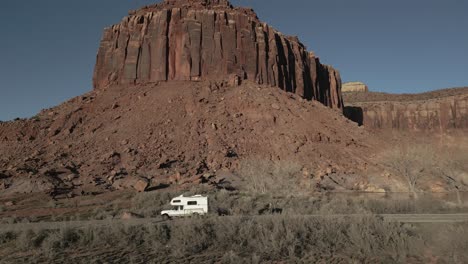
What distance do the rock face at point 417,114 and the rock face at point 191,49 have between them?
1230 inches

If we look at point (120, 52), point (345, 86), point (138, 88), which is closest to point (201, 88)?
point (138, 88)

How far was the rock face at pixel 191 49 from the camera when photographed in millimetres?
56656

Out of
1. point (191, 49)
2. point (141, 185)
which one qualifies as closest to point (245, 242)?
point (141, 185)

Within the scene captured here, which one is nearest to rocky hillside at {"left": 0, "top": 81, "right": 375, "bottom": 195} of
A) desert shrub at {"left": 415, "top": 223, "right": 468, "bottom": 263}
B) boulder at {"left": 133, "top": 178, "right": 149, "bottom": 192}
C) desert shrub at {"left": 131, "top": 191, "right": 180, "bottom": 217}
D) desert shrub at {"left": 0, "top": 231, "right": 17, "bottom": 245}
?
boulder at {"left": 133, "top": 178, "right": 149, "bottom": 192}

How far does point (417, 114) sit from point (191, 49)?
5454 cm

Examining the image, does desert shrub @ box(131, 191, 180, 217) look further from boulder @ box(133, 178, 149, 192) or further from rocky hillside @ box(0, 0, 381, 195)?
rocky hillside @ box(0, 0, 381, 195)

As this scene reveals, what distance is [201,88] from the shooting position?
177 ft

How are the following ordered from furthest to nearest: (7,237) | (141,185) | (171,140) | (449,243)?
(171,140) < (141,185) < (7,237) < (449,243)

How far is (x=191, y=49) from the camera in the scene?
56.8 metres

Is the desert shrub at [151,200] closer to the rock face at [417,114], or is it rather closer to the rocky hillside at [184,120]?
the rocky hillside at [184,120]

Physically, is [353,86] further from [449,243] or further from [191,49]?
[449,243]

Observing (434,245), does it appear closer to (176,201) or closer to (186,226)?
(186,226)

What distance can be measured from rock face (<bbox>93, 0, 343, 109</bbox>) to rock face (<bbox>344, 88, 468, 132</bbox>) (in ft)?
103

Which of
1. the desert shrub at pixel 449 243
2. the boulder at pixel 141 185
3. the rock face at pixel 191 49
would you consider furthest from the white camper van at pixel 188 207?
the rock face at pixel 191 49
